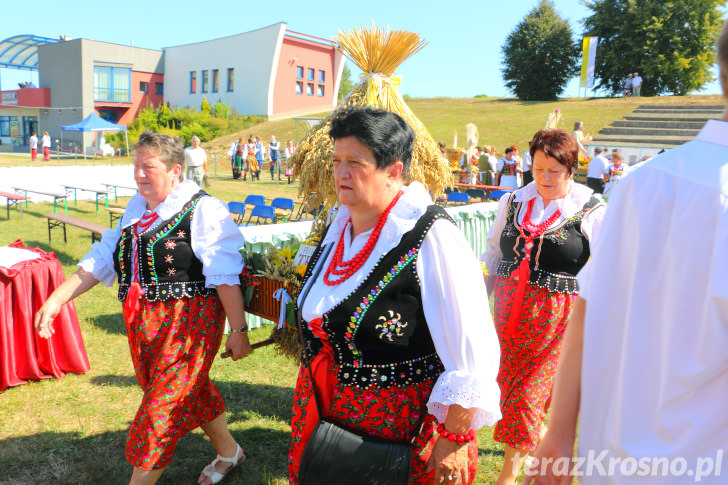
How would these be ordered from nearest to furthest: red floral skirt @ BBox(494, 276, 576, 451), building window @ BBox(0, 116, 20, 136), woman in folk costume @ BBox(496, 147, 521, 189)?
red floral skirt @ BBox(494, 276, 576, 451) → woman in folk costume @ BBox(496, 147, 521, 189) → building window @ BBox(0, 116, 20, 136)

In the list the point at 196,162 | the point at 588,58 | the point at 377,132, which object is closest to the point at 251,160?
the point at 196,162

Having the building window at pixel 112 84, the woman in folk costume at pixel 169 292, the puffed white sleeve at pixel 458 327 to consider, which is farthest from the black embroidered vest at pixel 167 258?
the building window at pixel 112 84

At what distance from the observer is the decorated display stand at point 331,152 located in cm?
318

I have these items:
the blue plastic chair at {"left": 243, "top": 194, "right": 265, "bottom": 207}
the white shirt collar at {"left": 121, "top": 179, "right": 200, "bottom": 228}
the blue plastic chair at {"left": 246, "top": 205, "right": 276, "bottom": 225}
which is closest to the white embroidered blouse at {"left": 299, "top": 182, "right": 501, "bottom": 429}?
the white shirt collar at {"left": 121, "top": 179, "right": 200, "bottom": 228}

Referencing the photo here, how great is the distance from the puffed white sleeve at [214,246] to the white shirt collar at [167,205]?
82 millimetres

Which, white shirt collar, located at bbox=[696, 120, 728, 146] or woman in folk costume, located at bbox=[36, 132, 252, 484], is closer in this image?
white shirt collar, located at bbox=[696, 120, 728, 146]

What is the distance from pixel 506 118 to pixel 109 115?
99.4ft

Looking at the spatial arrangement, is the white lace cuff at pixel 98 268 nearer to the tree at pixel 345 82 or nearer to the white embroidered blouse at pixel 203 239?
the white embroidered blouse at pixel 203 239

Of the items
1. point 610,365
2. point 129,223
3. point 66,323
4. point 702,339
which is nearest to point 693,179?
point 702,339

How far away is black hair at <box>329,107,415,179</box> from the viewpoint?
1.90 metres

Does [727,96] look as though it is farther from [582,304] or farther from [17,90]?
[17,90]

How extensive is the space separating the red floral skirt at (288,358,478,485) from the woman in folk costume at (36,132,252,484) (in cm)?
98

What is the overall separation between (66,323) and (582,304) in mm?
4530

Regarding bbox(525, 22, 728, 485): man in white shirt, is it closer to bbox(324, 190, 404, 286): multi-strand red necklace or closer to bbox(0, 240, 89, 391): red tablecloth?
bbox(324, 190, 404, 286): multi-strand red necklace
